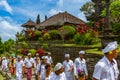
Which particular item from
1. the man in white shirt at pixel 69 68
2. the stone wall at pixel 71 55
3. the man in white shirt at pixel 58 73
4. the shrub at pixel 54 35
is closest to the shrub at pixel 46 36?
the shrub at pixel 54 35

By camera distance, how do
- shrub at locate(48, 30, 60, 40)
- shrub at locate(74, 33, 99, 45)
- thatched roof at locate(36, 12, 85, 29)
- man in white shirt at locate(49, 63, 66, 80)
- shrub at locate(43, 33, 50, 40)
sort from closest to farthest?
1. man in white shirt at locate(49, 63, 66, 80)
2. shrub at locate(74, 33, 99, 45)
3. shrub at locate(48, 30, 60, 40)
4. shrub at locate(43, 33, 50, 40)
5. thatched roof at locate(36, 12, 85, 29)

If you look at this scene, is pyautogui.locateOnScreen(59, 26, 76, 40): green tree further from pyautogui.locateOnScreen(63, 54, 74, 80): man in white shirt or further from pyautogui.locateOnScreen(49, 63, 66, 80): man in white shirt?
pyautogui.locateOnScreen(49, 63, 66, 80): man in white shirt

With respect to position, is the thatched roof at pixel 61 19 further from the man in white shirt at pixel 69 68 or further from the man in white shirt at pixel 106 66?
the man in white shirt at pixel 106 66

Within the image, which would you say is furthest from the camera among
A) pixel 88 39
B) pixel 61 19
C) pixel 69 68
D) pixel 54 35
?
pixel 61 19

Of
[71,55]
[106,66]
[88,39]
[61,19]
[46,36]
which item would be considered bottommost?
[71,55]

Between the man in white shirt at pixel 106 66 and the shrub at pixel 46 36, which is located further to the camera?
the shrub at pixel 46 36

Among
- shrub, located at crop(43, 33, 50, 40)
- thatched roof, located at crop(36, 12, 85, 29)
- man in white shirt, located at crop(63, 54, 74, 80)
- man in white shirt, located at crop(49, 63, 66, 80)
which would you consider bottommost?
man in white shirt, located at crop(63, 54, 74, 80)

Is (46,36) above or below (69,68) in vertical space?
above

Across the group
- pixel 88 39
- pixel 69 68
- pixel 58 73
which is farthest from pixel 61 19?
pixel 58 73

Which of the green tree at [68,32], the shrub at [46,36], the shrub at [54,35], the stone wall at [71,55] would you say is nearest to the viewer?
the stone wall at [71,55]

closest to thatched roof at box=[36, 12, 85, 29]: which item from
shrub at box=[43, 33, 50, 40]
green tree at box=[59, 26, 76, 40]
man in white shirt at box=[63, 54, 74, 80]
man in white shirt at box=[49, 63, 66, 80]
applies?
shrub at box=[43, 33, 50, 40]

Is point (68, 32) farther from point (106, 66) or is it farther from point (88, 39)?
point (106, 66)

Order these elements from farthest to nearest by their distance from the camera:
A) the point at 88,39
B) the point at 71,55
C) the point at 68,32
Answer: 1. the point at 68,32
2. the point at 71,55
3. the point at 88,39

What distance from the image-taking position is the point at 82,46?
26953mm
